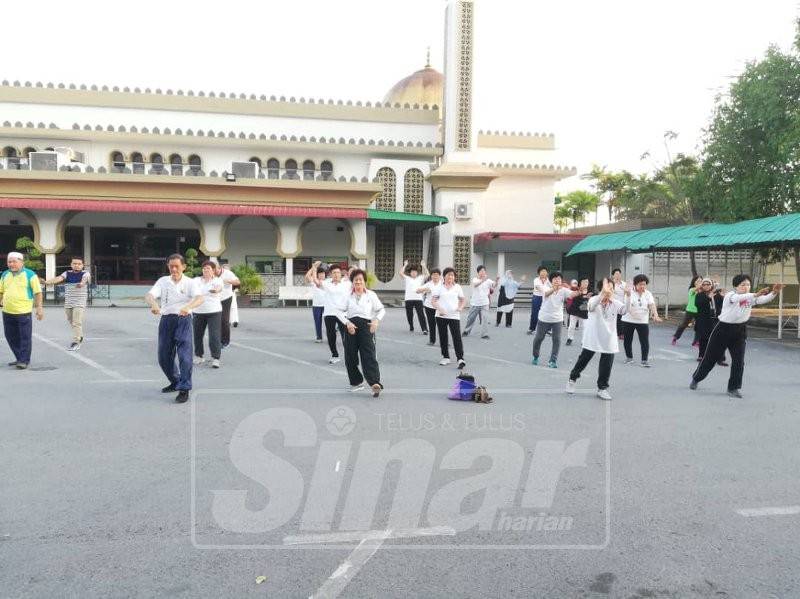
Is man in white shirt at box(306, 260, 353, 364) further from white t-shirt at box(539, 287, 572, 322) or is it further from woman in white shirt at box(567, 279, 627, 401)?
woman in white shirt at box(567, 279, 627, 401)

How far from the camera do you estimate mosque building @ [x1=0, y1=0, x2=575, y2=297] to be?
22.8 metres

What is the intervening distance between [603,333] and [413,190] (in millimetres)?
20554

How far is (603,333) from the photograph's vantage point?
7.52m

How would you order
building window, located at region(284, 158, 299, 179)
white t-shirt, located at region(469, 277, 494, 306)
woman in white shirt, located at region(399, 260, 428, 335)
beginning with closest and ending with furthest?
1. white t-shirt, located at region(469, 277, 494, 306)
2. woman in white shirt, located at region(399, 260, 428, 335)
3. building window, located at region(284, 158, 299, 179)

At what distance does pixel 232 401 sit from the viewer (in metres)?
7.00

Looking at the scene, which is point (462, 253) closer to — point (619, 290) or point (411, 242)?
point (411, 242)

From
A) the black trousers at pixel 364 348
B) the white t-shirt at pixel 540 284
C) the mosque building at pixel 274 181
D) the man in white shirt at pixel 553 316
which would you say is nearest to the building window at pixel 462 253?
the mosque building at pixel 274 181

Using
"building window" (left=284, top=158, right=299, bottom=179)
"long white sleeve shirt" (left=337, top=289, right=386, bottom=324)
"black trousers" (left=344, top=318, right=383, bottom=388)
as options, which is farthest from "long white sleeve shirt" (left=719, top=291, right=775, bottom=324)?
"building window" (left=284, top=158, right=299, bottom=179)

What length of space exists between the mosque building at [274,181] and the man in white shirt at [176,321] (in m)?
15.3

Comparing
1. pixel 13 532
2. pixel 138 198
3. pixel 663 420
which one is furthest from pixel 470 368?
pixel 138 198

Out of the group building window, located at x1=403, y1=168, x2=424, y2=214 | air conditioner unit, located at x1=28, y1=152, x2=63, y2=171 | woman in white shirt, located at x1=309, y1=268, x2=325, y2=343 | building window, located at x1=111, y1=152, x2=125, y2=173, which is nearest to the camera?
woman in white shirt, located at x1=309, y1=268, x2=325, y2=343

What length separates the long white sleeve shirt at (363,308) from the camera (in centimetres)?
745

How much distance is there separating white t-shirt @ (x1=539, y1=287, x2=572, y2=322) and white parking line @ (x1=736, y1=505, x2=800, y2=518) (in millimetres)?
5831

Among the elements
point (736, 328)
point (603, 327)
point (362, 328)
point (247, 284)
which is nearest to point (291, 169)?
point (247, 284)
